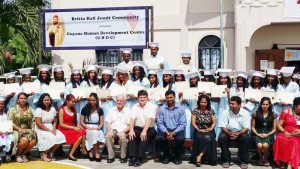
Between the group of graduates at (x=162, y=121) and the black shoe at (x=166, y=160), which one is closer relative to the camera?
the group of graduates at (x=162, y=121)

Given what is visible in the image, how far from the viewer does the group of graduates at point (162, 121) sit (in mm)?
10016

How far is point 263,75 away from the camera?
10742 millimetres

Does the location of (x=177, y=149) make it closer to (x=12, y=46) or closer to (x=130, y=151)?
(x=130, y=151)

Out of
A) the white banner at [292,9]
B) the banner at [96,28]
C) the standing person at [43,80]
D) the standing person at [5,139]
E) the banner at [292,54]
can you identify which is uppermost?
the white banner at [292,9]

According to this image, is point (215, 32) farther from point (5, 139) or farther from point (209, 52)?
point (5, 139)

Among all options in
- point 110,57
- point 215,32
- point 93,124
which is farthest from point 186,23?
point 93,124

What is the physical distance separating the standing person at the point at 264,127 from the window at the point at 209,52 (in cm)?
1043

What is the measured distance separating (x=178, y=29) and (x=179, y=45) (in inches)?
23.0

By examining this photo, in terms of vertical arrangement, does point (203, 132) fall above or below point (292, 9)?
below

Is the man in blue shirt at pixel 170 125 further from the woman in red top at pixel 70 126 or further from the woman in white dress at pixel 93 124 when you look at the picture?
the woman in red top at pixel 70 126

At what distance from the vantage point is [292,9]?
17891 millimetres

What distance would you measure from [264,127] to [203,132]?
1080 mm

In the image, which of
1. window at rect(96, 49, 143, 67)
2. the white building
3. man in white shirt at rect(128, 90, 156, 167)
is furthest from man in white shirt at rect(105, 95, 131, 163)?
window at rect(96, 49, 143, 67)

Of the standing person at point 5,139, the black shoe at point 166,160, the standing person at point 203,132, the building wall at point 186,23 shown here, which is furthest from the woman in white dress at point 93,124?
the building wall at point 186,23
